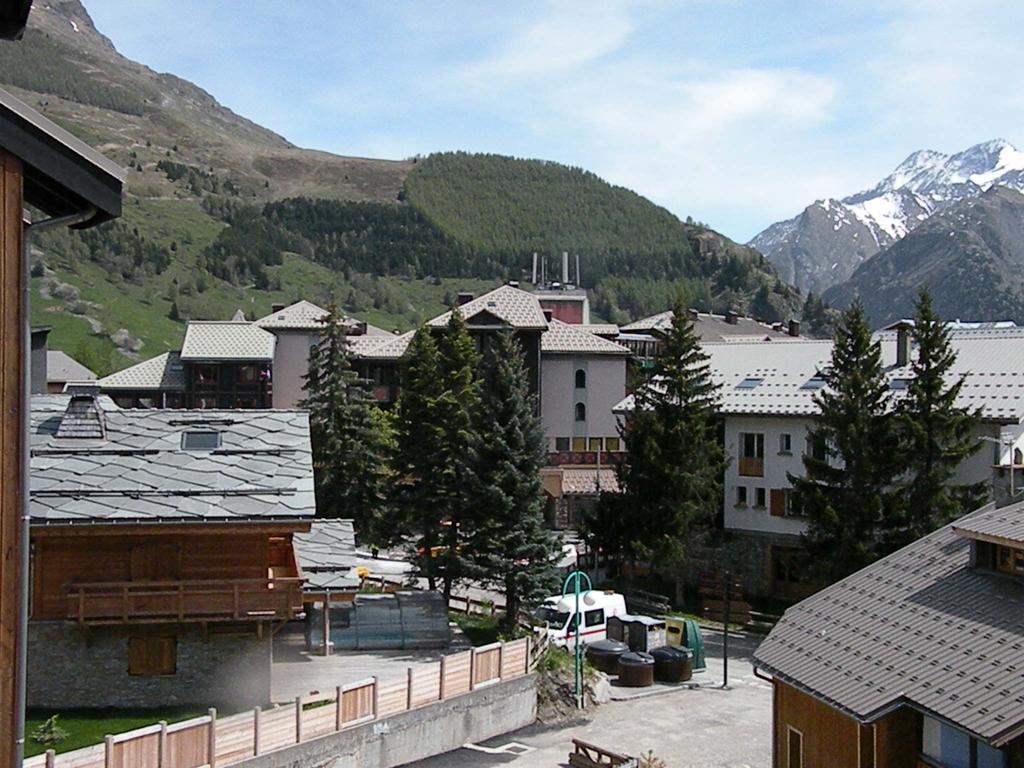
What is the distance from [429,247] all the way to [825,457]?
15693cm

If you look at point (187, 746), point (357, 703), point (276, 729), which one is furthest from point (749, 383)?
point (187, 746)

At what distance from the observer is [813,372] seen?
4581cm

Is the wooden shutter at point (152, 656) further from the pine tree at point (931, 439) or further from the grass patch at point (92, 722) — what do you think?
the pine tree at point (931, 439)

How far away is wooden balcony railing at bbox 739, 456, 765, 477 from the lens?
4441 centimetres

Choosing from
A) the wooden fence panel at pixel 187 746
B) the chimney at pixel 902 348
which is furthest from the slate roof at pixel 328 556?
the chimney at pixel 902 348

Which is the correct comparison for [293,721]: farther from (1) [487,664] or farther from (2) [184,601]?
(1) [487,664]

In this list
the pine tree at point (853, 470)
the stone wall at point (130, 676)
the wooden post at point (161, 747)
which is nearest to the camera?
the wooden post at point (161, 747)

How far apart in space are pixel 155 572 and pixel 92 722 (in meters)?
3.09

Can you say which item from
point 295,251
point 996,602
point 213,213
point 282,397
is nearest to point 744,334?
point 282,397

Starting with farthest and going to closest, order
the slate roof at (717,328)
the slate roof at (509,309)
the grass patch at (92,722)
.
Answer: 1. the slate roof at (717,328)
2. the slate roof at (509,309)
3. the grass patch at (92,722)

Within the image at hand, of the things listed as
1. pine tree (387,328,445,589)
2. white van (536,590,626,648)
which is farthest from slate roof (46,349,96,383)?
white van (536,590,626,648)

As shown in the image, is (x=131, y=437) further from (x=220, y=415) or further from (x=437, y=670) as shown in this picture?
(x=437, y=670)

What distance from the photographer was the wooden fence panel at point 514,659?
28.2m

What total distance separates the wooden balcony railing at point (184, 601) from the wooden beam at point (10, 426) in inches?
665
